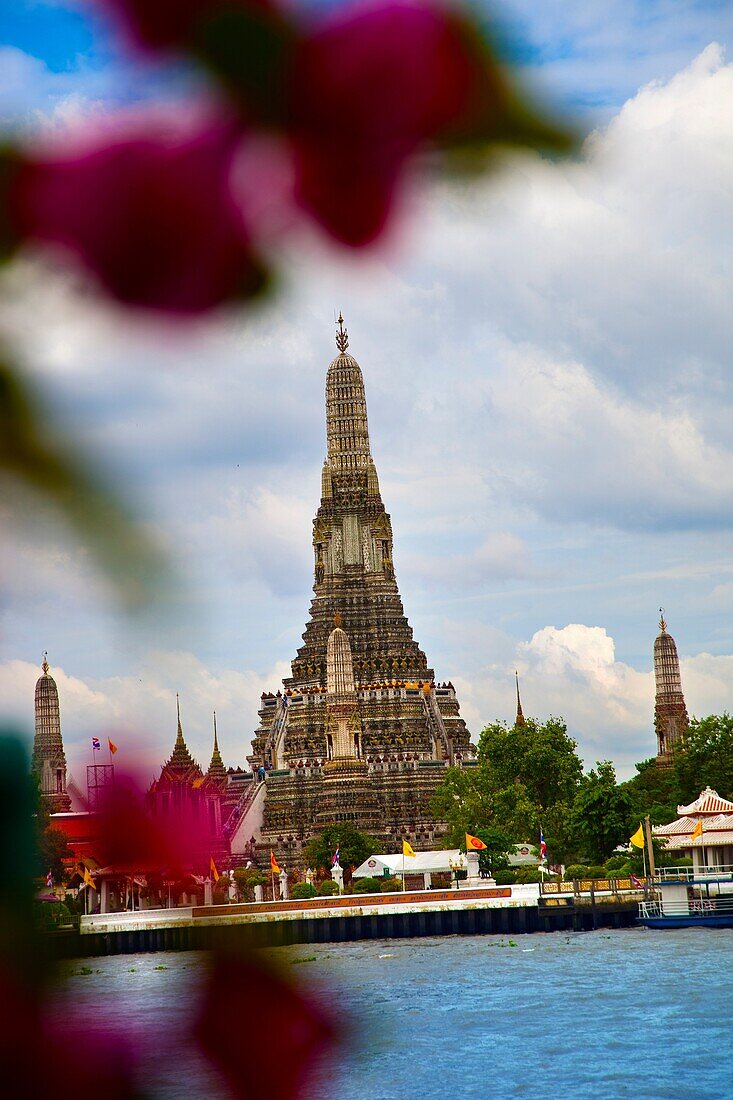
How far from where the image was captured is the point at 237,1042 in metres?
1.55

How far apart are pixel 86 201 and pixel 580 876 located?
248 feet

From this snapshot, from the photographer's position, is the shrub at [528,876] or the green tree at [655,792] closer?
the shrub at [528,876]

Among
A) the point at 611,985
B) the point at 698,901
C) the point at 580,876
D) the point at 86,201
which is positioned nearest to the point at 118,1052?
the point at 86,201

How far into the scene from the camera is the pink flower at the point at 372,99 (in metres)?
1.43

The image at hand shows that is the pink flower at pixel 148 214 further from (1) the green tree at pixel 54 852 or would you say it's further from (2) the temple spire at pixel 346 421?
(2) the temple spire at pixel 346 421

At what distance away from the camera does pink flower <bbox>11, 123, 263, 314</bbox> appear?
1.49 metres

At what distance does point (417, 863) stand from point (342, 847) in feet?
27.4

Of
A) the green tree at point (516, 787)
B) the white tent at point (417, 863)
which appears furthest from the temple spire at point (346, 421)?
the white tent at point (417, 863)

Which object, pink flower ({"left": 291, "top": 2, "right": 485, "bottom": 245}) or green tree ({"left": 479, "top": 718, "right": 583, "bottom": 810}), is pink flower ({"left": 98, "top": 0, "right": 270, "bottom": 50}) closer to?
pink flower ({"left": 291, "top": 2, "right": 485, "bottom": 245})

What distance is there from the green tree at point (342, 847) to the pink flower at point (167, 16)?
8881cm

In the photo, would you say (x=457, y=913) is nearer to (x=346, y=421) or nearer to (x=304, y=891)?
(x=304, y=891)

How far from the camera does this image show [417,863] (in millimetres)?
81875

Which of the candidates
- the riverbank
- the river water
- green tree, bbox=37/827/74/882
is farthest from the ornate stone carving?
green tree, bbox=37/827/74/882

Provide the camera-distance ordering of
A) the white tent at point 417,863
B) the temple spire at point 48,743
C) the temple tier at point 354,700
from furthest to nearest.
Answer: the temple tier at point 354,700
the white tent at point 417,863
the temple spire at point 48,743
